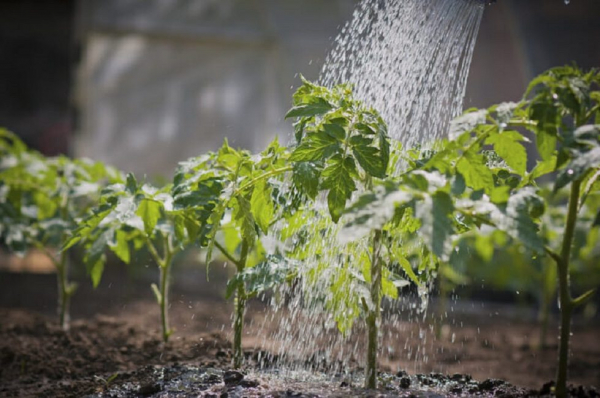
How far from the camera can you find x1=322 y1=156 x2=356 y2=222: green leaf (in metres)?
1.59

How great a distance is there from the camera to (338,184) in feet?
5.23

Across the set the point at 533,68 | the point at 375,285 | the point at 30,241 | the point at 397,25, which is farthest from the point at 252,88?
the point at 375,285

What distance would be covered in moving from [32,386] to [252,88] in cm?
465

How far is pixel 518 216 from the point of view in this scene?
4.59ft

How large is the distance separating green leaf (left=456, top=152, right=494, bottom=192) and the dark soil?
598mm

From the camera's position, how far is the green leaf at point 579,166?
53.1 inches

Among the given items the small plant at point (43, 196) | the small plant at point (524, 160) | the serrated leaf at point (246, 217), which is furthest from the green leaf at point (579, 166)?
the small plant at point (43, 196)

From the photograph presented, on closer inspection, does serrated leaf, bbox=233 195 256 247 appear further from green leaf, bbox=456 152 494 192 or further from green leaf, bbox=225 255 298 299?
green leaf, bbox=456 152 494 192

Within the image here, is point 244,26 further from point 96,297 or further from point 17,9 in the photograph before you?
point 17,9

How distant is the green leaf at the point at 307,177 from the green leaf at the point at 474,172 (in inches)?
13.4

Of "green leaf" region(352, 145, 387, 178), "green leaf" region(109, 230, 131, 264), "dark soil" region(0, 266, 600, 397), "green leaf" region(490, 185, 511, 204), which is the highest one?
"green leaf" region(352, 145, 387, 178)

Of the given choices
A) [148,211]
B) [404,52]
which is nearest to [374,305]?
[148,211]

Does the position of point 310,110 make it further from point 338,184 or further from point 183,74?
point 183,74

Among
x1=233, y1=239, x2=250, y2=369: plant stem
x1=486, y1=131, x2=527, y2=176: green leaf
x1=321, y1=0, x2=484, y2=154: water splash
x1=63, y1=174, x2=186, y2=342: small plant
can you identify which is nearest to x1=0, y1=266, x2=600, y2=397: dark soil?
x1=233, y1=239, x2=250, y2=369: plant stem
